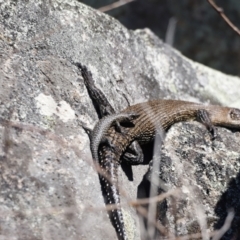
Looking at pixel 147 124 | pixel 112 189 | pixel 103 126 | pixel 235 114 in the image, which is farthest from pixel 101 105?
pixel 235 114

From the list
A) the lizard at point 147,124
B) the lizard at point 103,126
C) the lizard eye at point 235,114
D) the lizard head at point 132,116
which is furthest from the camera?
the lizard eye at point 235,114

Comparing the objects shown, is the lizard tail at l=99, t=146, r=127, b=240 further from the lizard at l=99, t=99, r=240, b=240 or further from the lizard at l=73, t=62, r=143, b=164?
the lizard at l=73, t=62, r=143, b=164

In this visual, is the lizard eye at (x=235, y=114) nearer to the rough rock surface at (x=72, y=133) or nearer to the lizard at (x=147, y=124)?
the lizard at (x=147, y=124)

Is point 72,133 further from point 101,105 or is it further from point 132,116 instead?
point 132,116

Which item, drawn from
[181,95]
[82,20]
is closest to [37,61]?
[82,20]

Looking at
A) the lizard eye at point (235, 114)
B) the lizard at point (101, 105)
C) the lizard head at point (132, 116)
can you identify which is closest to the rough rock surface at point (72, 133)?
the lizard at point (101, 105)

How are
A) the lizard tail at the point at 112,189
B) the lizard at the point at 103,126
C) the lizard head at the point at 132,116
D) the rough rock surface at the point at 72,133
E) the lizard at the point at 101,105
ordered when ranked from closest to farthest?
the rough rock surface at the point at 72,133 < the lizard tail at the point at 112,189 < the lizard at the point at 103,126 < the lizard at the point at 101,105 < the lizard head at the point at 132,116

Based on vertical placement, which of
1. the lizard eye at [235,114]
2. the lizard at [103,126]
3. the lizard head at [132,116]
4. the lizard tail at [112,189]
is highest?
the lizard eye at [235,114]

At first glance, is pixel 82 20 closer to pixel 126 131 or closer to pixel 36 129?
pixel 126 131
